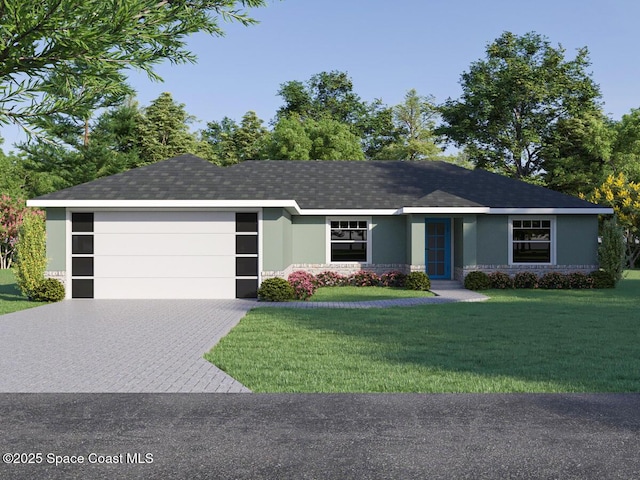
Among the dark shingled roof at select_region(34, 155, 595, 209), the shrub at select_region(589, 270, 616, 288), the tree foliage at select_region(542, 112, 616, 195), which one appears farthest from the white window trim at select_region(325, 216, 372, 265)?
the tree foliage at select_region(542, 112, 616, 195)

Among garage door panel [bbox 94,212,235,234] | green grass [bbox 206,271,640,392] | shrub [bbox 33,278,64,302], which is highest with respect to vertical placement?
garage door panel [bbox 94,212,235,234]

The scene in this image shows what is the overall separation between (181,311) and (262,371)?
7.24m

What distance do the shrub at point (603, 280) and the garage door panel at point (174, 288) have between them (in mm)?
13073

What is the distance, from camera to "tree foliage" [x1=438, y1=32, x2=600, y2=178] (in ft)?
126

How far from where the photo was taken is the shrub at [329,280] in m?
21.2

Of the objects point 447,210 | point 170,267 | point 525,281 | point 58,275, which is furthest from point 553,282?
point 58,275

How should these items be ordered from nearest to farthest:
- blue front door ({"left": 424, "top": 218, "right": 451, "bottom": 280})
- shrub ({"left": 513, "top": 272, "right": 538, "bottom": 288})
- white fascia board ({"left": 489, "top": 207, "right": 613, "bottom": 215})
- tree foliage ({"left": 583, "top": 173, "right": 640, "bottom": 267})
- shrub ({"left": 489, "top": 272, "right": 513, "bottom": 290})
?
shrub ({"left": 489, "top": 272, "right": 513, "bottom": 290}) → shrub ({"left": 513, "top": 272, "right": 538, "bottom": 288}) → white fascia board ({"left": 489, "top": 207, "right": 613, "bottom": 215}) → blue front door ({"left": 424, "top": 218, "right": 451, "bottom": 280}) → tree foliage ({"left": 583, "top": 173, "right": 640, "bottom": 267})

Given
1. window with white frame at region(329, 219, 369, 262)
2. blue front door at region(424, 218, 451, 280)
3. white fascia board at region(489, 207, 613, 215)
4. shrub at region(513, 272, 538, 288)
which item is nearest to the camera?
shrub at region(513, 272, 538, 288)

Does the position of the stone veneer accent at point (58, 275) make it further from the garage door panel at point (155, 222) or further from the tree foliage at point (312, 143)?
the tree foliage at point (312, 143)

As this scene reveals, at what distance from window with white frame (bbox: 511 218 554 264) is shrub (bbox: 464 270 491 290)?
206cm

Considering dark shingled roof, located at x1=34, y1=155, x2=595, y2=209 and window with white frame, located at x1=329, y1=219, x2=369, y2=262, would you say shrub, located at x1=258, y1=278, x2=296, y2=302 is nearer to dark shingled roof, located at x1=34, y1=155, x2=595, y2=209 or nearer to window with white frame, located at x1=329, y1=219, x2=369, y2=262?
dark shingled roof, located at x1=34, y1=155, x2=595, y2=209

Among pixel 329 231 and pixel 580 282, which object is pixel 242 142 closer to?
pixel 329 231

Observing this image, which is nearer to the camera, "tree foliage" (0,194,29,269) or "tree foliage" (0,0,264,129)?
"tree foliage" (0,0,264,129)

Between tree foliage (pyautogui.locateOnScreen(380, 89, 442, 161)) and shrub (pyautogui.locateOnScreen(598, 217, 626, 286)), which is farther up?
tree foliage (pyautogui.locateOnScreen(380, 89, 442, 161))
